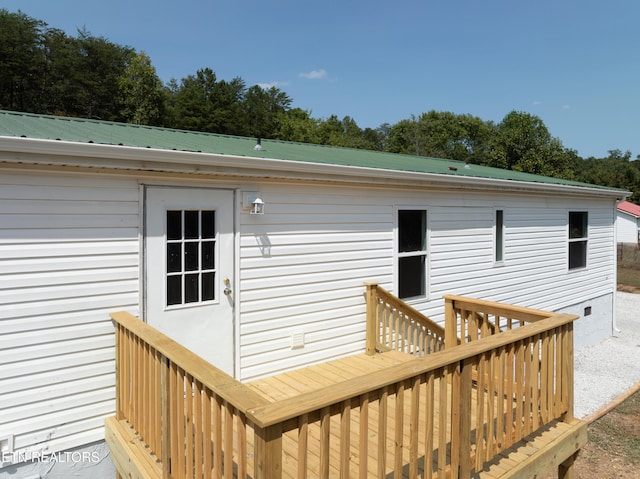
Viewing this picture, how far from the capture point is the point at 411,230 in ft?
20.1

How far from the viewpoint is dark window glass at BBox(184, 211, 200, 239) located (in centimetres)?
394

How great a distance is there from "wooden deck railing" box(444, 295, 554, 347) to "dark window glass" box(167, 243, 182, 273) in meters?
2.83

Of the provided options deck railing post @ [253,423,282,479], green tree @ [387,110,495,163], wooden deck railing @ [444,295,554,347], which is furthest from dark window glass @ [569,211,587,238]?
green tree @ [387,110,495,163]

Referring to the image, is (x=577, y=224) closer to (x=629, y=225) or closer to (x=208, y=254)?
(x=208, y=254)

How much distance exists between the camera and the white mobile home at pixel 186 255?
3.19 metres

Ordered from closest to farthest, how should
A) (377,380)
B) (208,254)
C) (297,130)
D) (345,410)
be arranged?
(345,410) → (377,380) → (208,254) → (297,130)

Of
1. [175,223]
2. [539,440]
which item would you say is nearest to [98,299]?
[175,223]

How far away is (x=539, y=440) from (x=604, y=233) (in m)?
8.99

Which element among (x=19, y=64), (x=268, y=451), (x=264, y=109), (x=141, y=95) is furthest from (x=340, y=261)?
(x=19, y=64)

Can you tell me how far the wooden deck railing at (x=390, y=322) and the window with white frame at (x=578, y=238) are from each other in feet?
19.3

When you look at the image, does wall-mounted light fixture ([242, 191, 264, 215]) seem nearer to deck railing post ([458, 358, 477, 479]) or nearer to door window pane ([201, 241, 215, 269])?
door window pane ([201, 241, 215, 269])

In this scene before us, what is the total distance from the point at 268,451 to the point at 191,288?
101 inches

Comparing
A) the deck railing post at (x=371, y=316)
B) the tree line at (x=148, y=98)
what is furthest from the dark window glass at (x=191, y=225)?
the tree line at (x=148, y=98)

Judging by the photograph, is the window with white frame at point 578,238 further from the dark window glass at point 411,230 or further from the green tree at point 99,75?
the green tree at point 99,75
